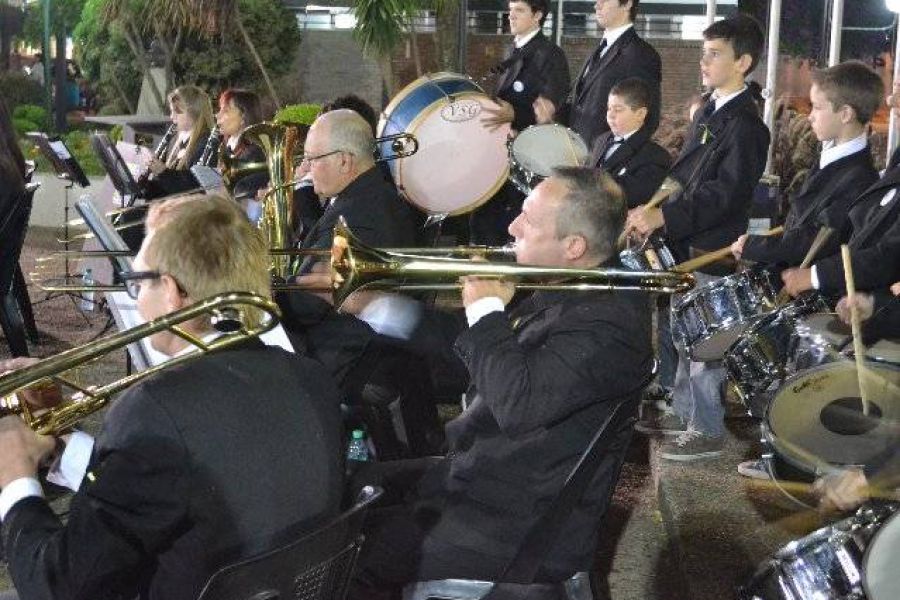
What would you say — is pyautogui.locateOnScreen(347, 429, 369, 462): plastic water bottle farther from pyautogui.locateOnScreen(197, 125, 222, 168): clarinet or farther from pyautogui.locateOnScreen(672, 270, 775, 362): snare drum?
pyautogui.locateOnScreen(197, 125, 222, 168): clarinet

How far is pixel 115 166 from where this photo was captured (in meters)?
8.26

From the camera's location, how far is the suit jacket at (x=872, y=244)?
5164 mm

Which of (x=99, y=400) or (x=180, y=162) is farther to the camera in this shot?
(x=180, y=162)

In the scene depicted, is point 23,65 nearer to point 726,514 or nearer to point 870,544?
point 726,514

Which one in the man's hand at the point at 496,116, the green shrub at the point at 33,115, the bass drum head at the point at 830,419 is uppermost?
the man's hand at the point at 496,116

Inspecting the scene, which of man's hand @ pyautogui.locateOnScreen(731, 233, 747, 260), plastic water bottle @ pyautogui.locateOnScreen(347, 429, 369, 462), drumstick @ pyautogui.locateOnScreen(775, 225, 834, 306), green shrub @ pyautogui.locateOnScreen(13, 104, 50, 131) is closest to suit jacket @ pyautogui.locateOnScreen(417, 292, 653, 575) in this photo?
plastic water bottle @ pyautogui.locateOnScreen(347, 429, 369, 462)

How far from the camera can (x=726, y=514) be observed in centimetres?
553

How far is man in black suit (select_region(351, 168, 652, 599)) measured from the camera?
3.47 meters

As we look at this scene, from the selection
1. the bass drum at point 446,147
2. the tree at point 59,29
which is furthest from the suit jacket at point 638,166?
the tree at point 59,29

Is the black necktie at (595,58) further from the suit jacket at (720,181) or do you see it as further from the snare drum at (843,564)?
the snare drum at (843,564)

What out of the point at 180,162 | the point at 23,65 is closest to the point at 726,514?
the point at 180,162

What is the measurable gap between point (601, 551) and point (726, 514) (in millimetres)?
592

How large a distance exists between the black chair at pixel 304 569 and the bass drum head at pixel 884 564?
1196 millimetres

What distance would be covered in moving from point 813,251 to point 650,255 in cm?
90
